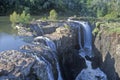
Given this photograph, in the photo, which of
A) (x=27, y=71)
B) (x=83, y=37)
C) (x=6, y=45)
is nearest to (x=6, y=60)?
(x=27, y=71)

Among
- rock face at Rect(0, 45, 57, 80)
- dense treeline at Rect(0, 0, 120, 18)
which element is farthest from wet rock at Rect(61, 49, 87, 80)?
dense treeline at Rect(0, 0, 120, 18)

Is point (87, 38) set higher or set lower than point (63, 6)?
lower

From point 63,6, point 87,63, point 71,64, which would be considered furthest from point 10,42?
point 63,6

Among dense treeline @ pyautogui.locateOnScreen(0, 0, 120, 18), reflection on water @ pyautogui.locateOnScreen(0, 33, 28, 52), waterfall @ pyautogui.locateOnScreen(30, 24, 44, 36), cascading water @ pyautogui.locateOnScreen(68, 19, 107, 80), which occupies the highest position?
dense treeline @ pyautogui.locateOnScreen(0, 0, 120, 18)

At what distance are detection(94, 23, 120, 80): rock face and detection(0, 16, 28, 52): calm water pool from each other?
28.1 ft

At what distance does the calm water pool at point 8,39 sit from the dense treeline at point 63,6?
37.8 feet

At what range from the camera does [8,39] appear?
3156 centimetres

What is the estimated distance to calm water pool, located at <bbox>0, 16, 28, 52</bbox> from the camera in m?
28.4

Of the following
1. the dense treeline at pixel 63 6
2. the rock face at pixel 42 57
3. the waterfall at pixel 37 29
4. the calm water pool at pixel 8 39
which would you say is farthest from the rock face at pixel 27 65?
the dense treeline at pixel 63 6

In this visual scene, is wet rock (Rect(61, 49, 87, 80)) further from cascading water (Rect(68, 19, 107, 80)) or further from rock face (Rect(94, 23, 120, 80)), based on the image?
rock face (Rect(94, 23, 120, 80))

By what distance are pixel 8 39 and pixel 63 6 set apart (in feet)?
77.2

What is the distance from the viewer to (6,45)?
28.9 metres

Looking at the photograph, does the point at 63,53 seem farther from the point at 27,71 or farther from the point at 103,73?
the point at 27,71

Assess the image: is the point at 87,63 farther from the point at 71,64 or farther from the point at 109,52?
the point at 109,52
